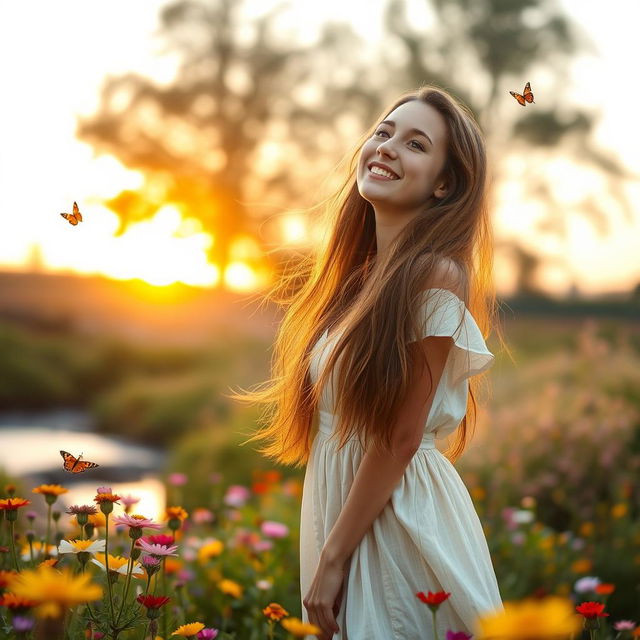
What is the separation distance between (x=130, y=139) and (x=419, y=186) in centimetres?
1658

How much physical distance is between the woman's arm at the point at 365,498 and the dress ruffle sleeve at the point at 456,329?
0.03 metres

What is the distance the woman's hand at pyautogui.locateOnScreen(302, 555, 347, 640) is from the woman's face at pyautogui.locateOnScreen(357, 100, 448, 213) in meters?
0.85

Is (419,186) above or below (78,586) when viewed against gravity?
above

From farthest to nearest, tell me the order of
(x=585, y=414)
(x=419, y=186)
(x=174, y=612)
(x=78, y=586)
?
(x=585, y=414) < (x=174, y=612) < (x=419, y=186) < (x=78, y=586)

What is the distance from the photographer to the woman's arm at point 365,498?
67.4 inches

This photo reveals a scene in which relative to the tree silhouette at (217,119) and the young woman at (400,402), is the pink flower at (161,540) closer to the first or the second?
the young woman at (400,402)

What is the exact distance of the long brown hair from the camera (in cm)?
175

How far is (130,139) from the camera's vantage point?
17.6 m

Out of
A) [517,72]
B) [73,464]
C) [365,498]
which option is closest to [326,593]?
[365,498]

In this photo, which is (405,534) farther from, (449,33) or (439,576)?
(449,33)

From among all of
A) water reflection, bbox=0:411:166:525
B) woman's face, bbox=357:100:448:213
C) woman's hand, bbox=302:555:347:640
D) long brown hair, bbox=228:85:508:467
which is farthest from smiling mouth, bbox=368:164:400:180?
water reflection, bbox=0:411:166:525

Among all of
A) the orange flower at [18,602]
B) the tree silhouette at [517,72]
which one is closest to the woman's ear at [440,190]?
the orange flower at [18,602]

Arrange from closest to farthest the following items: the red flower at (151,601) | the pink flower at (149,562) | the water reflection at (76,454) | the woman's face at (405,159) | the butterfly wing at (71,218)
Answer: the red flower at (151,601), the pink flower at (149,562), the butterfly wing at (71,218), the woman's face at (405,159), the water reflection at (76,454)

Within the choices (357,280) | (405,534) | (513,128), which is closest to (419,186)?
(357,280)
